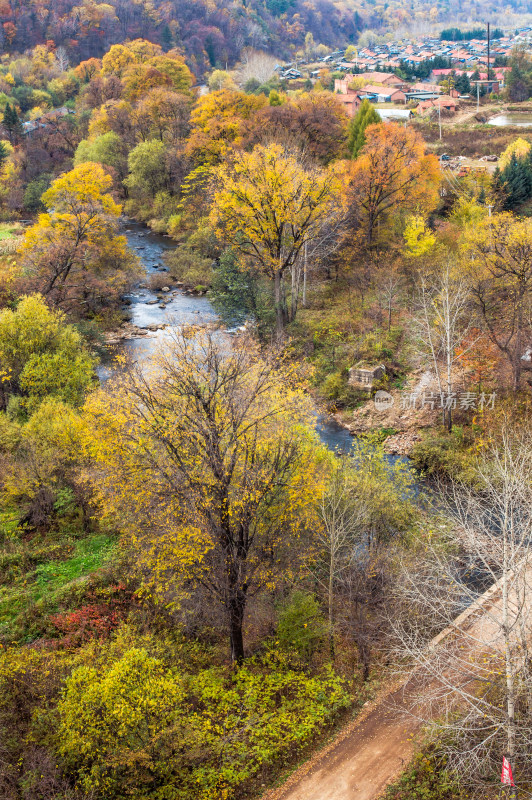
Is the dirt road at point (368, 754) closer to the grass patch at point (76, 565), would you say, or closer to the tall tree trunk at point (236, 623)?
the tall tree trunk at point (236, 623)

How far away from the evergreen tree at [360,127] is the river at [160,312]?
54.8 feet

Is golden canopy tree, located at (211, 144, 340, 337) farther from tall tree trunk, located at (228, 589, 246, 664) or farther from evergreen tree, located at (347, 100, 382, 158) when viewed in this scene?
tall tree trunk, located at (228, 589, 246, 664)

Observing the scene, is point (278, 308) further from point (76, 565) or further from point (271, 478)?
point (271, 478)

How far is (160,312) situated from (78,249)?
7.20 m

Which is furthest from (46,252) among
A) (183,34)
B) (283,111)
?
(183,34)

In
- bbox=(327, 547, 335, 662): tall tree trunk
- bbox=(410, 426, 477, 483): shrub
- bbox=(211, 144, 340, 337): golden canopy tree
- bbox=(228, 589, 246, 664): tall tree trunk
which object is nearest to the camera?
bbox=(228, 589, 246, 664): tall tree trunk

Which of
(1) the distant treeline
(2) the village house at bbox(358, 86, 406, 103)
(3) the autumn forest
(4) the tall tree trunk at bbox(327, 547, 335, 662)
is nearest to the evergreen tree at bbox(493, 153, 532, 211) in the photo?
(3) the autumn forest

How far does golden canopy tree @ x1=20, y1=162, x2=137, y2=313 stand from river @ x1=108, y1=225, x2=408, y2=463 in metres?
2.44

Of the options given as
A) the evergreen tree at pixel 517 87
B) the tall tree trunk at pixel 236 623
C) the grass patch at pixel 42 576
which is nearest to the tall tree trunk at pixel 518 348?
the tall tree trunk at pixel 236 623

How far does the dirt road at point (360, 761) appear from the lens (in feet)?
38.3

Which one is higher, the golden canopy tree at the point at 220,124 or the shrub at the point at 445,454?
the golden canopy tree at the point at 220,124

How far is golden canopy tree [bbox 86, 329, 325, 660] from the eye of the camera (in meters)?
14.0

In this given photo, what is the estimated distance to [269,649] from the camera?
1491cm

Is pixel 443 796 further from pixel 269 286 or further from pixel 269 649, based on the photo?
pixel 269 286
